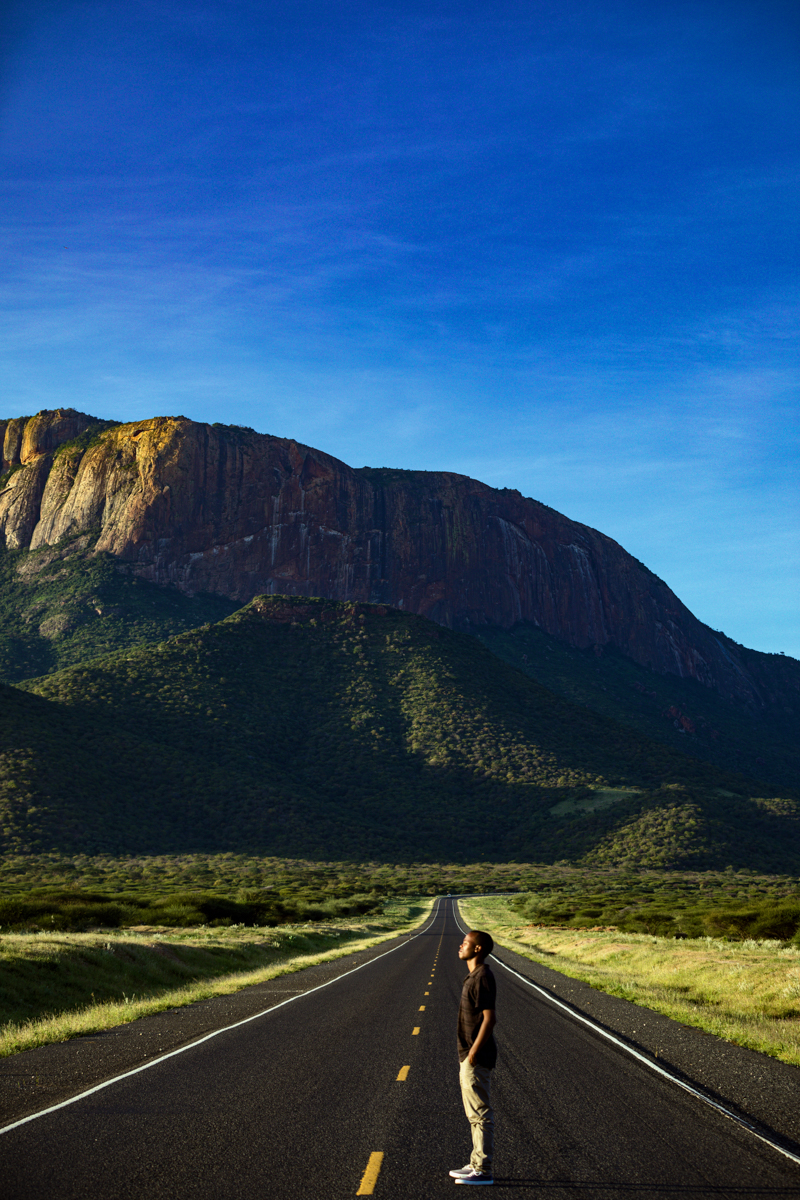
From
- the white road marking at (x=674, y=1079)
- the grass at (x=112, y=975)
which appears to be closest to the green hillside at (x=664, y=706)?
the grass at (x=112, y=975)

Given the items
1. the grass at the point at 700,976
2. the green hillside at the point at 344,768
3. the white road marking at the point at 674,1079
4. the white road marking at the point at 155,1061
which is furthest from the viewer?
the green hillside at the point at 344,768

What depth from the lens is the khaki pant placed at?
7.24 meters

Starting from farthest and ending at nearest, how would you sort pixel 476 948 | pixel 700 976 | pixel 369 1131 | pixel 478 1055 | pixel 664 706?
pixel 664 706 → pixel 700 976 → pixel 369 1131 → pixel 476 948 → pixel 478 1055

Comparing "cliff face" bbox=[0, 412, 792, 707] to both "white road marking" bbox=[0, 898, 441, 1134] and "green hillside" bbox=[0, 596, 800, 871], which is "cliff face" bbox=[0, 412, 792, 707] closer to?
"green hillside" bbox=[0, 596, 800, 871]

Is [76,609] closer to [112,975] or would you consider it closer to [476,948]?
[112,975]

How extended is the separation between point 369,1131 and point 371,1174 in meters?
1.49

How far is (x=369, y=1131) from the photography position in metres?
8.81

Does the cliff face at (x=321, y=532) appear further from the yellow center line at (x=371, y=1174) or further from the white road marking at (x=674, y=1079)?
the yellow center line at (x=371, y=1174)

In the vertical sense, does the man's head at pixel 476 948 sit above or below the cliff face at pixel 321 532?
below

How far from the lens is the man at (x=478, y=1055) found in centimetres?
725

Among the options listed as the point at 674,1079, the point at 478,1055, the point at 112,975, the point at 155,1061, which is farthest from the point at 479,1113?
the point at 112,975

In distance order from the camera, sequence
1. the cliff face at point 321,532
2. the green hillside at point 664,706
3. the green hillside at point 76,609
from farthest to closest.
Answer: the cliff face at point 321,532
the green hillside at point 664,706
the green hillside at point 76,609

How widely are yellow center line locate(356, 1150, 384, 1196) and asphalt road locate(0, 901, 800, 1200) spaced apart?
1.8 inches

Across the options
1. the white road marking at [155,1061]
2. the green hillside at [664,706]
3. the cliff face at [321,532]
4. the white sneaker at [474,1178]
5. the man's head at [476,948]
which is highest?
the cliff face at [321,532]
